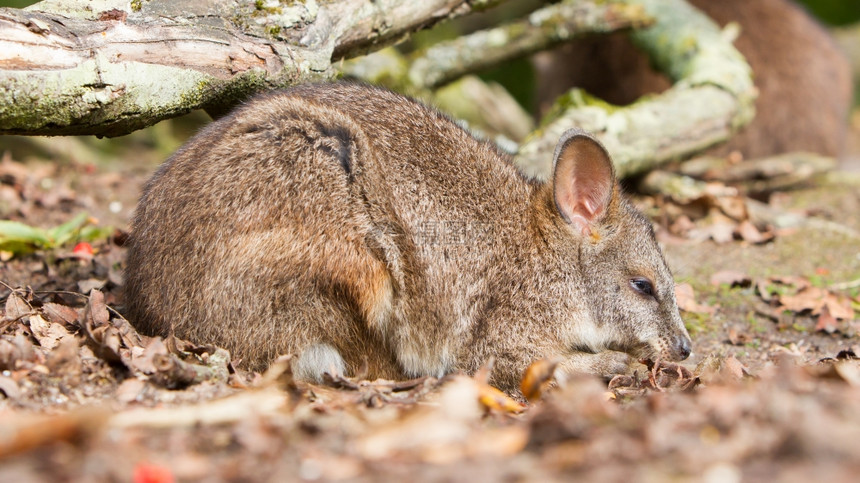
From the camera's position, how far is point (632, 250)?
16.3 ft

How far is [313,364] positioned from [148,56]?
5.82 ft

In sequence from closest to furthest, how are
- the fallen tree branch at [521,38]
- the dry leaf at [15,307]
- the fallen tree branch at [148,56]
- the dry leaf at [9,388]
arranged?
1. the dry leaf at [9,388]
2. the fallen tree branch at [148,56]
3. the dry leaf at [15,307]
4. the fallen tree branch at [521,38]

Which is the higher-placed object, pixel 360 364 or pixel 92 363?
pixel 92 363

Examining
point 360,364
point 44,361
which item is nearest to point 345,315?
point 360,364

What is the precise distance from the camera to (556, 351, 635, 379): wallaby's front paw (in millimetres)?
4715

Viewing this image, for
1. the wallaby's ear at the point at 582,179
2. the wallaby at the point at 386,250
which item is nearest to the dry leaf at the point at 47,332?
the wallaby at the point at 386,250

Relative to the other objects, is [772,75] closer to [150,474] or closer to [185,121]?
[185,121]

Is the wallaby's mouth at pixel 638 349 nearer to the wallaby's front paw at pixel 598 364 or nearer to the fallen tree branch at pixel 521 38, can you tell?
the wallaby's front paw at pixel 598 364

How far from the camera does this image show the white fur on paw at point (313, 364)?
4.16 meters

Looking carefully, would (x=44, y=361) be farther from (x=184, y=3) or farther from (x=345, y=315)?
(x=184, y=3)

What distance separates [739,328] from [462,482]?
3.94 metres


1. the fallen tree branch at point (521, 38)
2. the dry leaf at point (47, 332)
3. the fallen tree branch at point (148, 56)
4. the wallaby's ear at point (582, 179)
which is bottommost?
the dry leaf at point (47, 332)

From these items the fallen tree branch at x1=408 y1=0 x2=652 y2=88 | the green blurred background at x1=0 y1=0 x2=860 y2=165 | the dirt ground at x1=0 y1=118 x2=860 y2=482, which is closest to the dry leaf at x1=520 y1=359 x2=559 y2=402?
the dirt ground at x1=0 y1=118 x2=860 y2=482

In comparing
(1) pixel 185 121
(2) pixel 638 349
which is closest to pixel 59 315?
(2) pixel 638 349
